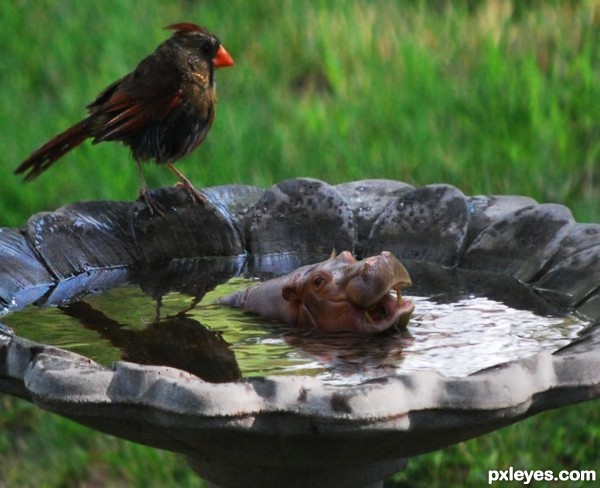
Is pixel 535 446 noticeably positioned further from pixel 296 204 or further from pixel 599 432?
pixel 296 204

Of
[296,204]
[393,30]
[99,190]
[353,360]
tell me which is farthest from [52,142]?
[393,30]

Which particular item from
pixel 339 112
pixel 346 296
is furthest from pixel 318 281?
pixel 339 112

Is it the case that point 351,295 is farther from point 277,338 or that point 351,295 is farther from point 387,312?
point 277,338

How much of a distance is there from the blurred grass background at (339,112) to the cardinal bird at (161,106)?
1080 mm

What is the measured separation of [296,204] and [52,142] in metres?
1.03

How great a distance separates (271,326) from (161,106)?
140 cm

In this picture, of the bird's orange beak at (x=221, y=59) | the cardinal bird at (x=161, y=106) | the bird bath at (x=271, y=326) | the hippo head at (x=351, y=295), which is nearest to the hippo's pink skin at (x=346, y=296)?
the hippo head at (x=351, y=295)

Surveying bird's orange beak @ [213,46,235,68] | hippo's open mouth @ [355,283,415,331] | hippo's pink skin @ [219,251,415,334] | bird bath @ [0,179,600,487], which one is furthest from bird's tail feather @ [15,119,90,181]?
hippo's open mouth @ [355,283,415,331]

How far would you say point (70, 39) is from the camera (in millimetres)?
6793

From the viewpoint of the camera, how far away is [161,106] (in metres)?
3.90

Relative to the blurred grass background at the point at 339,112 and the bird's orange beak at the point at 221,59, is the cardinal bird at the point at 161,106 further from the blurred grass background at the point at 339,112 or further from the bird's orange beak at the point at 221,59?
the blurred grass background at the point at 339,112

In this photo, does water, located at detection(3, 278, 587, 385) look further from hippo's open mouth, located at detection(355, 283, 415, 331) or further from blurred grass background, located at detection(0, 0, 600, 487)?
blurred grass background, located at detection(0, 0, 600, 487)

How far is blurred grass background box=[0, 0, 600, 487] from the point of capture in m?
4.38

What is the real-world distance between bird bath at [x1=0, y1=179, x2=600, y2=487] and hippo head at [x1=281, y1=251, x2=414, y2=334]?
0.11 meters
